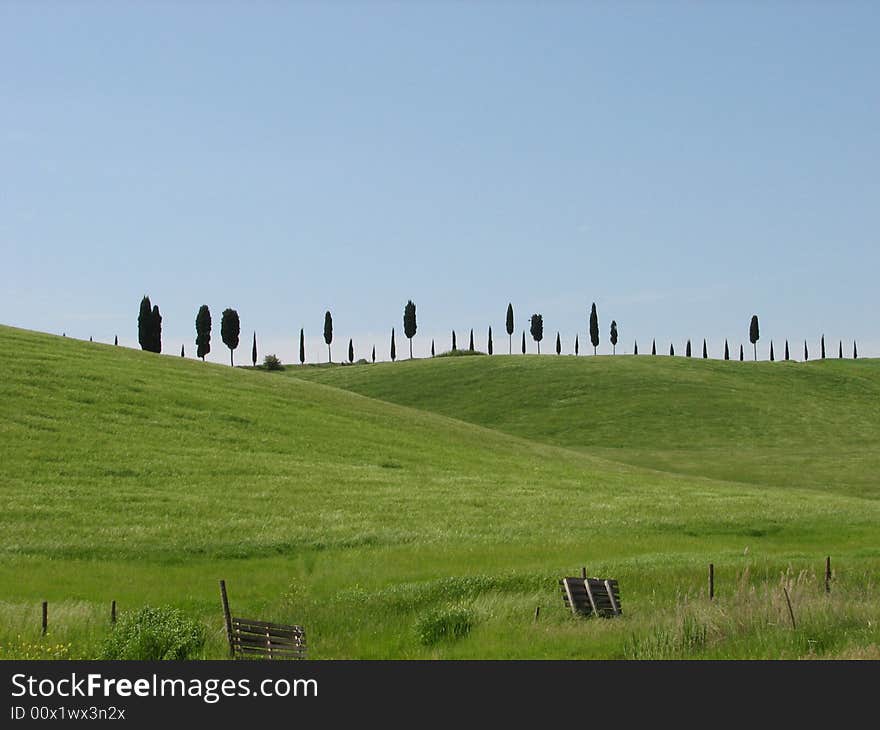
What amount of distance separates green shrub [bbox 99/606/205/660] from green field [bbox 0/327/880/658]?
624mm

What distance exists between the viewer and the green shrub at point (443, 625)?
64.5 feet

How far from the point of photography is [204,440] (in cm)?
5069

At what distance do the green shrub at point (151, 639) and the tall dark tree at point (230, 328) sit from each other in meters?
144

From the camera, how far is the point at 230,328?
159750 mm

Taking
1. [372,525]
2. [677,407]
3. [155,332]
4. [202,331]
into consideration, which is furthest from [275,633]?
[202,331]

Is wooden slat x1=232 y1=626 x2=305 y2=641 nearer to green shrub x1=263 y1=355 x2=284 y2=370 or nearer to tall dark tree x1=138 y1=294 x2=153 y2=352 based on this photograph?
tall dark tree x1=138 y1=294 x2=153 y2=352

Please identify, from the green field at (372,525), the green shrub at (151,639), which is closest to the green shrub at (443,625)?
the green field at (372,525)

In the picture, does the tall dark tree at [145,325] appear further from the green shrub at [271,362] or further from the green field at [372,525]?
the green field at [372,525]

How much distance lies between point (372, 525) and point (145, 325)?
4123 inches

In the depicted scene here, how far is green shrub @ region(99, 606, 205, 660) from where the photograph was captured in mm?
17328

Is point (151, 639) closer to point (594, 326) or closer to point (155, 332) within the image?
point (155, 332)

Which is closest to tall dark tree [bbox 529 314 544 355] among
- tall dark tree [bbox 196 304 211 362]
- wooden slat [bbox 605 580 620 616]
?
tall dark tree [bbox 196 304 211 362]

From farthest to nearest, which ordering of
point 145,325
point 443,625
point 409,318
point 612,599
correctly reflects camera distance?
point 409,318, point 145,325, point 612,599, point 443,625

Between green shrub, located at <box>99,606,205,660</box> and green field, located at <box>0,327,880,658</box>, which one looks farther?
green field, located at <box>0,327,880,658</box>
